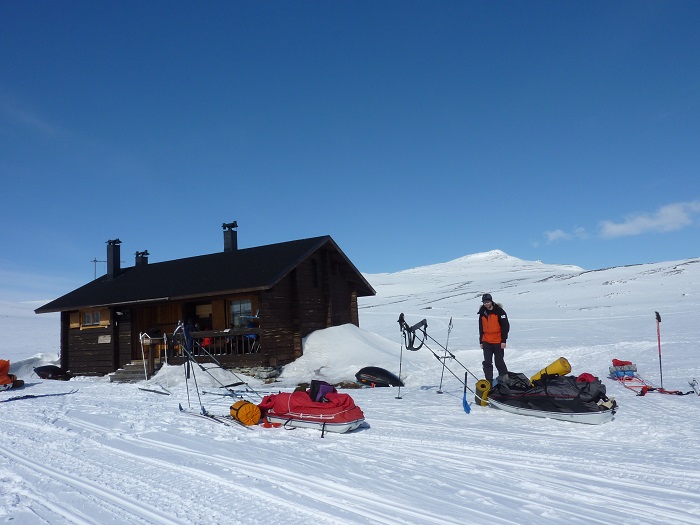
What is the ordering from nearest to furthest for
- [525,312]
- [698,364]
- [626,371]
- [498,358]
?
[498,358] < [626,371] < [698,364] < [525,312]

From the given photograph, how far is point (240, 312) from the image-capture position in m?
19.4

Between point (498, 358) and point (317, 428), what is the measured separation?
389 cm

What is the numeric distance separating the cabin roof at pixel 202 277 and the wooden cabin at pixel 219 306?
0.05 meters

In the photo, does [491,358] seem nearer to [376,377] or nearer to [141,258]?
[376,377]

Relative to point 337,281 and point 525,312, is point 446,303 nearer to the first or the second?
point 525,312

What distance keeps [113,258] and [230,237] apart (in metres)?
5.21

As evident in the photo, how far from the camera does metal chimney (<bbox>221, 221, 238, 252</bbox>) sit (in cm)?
2345

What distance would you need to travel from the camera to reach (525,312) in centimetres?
3806

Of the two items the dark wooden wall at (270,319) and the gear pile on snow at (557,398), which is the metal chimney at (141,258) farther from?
the gear pile on snow at (557,398)

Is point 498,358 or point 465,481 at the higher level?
point 498,358

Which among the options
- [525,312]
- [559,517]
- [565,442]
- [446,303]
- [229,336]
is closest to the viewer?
[559,517]

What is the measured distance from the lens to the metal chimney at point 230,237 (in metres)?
23.5

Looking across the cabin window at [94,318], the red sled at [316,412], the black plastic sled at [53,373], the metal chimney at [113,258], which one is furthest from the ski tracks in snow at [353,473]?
the metal chimney at [113,258]

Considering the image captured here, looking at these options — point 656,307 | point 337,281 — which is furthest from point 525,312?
point 337,281
